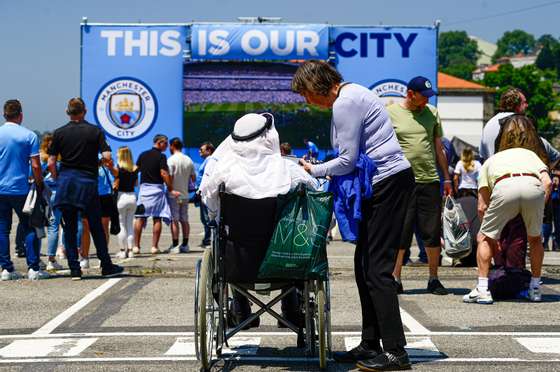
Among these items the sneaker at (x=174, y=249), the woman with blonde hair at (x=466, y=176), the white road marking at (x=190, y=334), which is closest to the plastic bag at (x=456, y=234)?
the white road marking at (x=190, y=334)

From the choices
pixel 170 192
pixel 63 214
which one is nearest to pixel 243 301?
pixel 63 214

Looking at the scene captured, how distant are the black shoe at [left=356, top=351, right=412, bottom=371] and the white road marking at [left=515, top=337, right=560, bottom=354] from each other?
112 cm

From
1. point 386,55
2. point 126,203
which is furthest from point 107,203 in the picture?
point 386,55

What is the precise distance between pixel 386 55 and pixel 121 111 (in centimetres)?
648

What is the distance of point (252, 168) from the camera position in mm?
6465

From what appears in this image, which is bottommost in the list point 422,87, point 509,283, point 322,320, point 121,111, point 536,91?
point 509,283

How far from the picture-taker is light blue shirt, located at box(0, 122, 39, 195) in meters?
11.7

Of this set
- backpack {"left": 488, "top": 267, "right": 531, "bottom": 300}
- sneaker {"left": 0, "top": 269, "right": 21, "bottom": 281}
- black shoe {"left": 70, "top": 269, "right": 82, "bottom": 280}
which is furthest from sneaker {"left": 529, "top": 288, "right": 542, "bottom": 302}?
sneaker {"left": 0, "top": 269, "right": 21, "bottom": 281}

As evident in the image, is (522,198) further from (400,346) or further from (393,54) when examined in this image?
(393,54)

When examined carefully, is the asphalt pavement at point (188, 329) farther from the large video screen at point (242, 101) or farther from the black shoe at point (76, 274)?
the large video screen at point (242, 101)

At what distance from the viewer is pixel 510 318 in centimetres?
869

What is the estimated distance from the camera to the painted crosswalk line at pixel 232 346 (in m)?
7.09

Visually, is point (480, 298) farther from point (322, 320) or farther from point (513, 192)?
point (322, 320)

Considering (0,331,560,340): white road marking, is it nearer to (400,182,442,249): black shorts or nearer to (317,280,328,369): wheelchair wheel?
(317,280,328,369): wheelchair wheel
